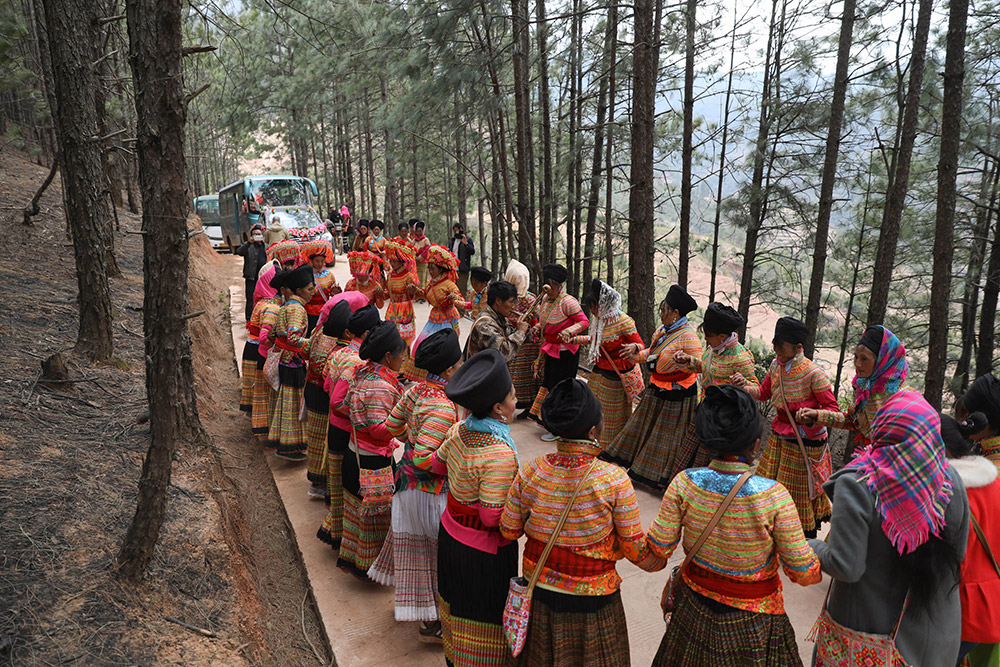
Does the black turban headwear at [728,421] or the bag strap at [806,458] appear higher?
the black turban headwear at [728,421]

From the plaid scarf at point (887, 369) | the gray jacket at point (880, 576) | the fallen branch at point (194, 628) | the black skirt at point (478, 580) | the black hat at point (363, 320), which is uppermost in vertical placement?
the black hat at point (363, 320)

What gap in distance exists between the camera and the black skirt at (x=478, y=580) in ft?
9.75

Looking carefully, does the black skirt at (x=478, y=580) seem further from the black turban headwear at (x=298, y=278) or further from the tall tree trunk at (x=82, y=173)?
the tall tree trunk at (x=82, y=173)

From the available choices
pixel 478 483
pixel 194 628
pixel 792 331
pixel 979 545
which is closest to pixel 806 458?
pixel 792 331

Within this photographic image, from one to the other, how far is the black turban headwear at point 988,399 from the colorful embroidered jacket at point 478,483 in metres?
2.08

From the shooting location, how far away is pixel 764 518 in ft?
7.61

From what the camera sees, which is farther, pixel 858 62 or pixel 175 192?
pixel 858 62

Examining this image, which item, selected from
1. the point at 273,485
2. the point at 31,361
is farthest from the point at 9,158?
the point at 273,485

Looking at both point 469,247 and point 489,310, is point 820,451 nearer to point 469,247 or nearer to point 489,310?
point 489,310

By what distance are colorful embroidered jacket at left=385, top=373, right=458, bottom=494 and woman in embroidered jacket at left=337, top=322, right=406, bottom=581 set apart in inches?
7.0

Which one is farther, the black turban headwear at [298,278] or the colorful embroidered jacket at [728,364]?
the black turban headwear at [298,278]

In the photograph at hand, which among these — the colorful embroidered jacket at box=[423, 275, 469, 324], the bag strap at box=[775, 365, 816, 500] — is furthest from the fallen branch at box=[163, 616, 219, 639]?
the colorful embroidered jacket at box=[423, 275, 469, 324]

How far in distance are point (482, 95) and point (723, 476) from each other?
33.1 ft

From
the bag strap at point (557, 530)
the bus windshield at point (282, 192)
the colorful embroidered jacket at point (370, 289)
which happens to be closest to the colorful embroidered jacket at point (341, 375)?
the bag strap at point (557, 530)
